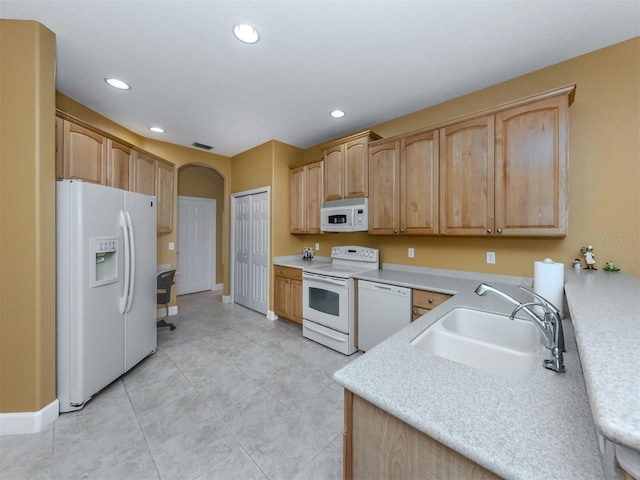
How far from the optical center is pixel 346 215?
10.3 feet

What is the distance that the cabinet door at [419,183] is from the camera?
2.47m

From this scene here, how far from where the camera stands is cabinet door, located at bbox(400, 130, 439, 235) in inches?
97.4

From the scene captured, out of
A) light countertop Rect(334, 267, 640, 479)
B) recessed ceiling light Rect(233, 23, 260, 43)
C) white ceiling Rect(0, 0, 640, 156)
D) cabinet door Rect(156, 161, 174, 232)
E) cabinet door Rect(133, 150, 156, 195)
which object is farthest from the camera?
cabinet door Rect(156, 161, 174, 232)

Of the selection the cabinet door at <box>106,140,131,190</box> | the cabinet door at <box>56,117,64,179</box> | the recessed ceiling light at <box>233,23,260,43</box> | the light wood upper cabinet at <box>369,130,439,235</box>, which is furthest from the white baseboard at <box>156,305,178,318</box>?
the recessed ceiling light at <box>233,23,260,43</box>

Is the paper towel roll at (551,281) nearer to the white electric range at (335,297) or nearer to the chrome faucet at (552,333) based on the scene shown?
the chrome faucet at (552,333)

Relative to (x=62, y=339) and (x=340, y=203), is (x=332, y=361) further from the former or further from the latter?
(x=62, y=339)

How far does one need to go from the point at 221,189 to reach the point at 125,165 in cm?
322

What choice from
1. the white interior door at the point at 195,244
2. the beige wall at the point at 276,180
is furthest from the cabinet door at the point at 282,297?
the white interior door at the point at 195,244

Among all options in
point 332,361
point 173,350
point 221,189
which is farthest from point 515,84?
point 221,189

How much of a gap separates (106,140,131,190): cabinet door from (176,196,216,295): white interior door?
250 centimetres

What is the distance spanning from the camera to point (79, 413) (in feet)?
6.29

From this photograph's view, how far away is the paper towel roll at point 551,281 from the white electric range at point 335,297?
1664 mm

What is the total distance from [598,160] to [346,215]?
7.19ft

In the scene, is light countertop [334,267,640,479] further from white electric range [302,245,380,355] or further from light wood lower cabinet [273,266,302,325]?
light wood lower cabinet [273,266,302,325]
